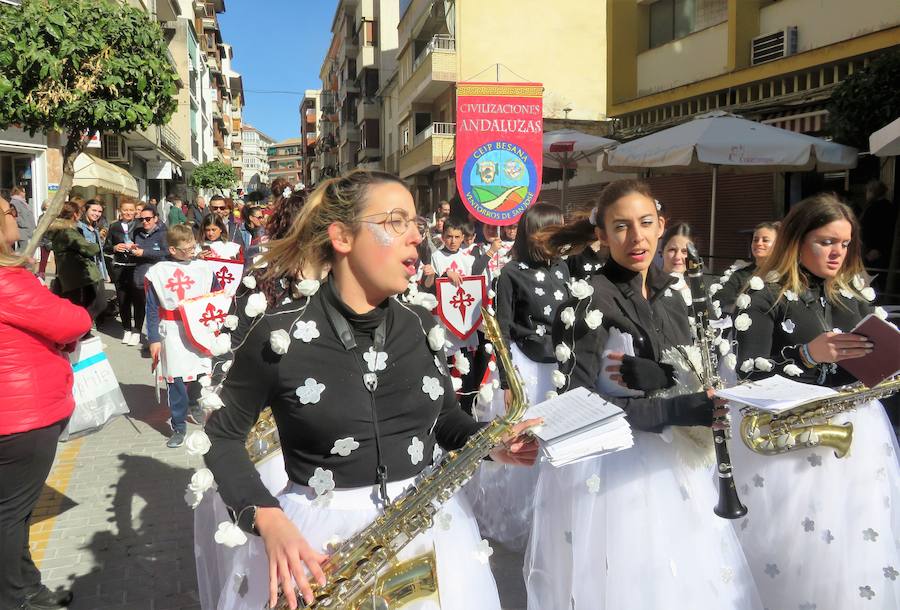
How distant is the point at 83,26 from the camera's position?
7594mm

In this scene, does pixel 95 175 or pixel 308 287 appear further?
pixel 95 175

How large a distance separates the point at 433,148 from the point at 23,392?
27.0 m

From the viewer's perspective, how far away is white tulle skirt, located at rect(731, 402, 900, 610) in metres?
3.01

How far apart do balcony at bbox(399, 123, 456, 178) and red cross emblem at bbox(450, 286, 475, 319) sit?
70.8 ft

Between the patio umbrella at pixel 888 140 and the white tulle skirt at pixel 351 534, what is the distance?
7410mm

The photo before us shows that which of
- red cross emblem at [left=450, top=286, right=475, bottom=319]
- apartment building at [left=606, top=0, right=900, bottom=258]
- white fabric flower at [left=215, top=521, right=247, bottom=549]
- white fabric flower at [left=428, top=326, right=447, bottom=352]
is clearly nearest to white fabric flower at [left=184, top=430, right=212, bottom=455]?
white fabric flower at [left=215, top=521, right=247, bottom=549]

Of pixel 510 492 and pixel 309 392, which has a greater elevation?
pixel 309 392

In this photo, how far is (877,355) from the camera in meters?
3.03

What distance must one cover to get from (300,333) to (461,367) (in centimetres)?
78

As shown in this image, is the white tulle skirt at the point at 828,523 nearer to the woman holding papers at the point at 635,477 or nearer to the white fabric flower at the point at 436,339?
the woman holding papers at the point at 635,477

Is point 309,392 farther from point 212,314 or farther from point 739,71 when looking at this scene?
point 739,71

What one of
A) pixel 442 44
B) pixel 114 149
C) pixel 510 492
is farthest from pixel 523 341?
pixel 114 149

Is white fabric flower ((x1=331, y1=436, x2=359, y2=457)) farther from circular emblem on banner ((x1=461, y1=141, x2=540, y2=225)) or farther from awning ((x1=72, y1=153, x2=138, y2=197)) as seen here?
awning ((x1=72, y1=153, x2=138, y2=197))

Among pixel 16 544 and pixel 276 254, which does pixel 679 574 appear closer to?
pixel 276 254
